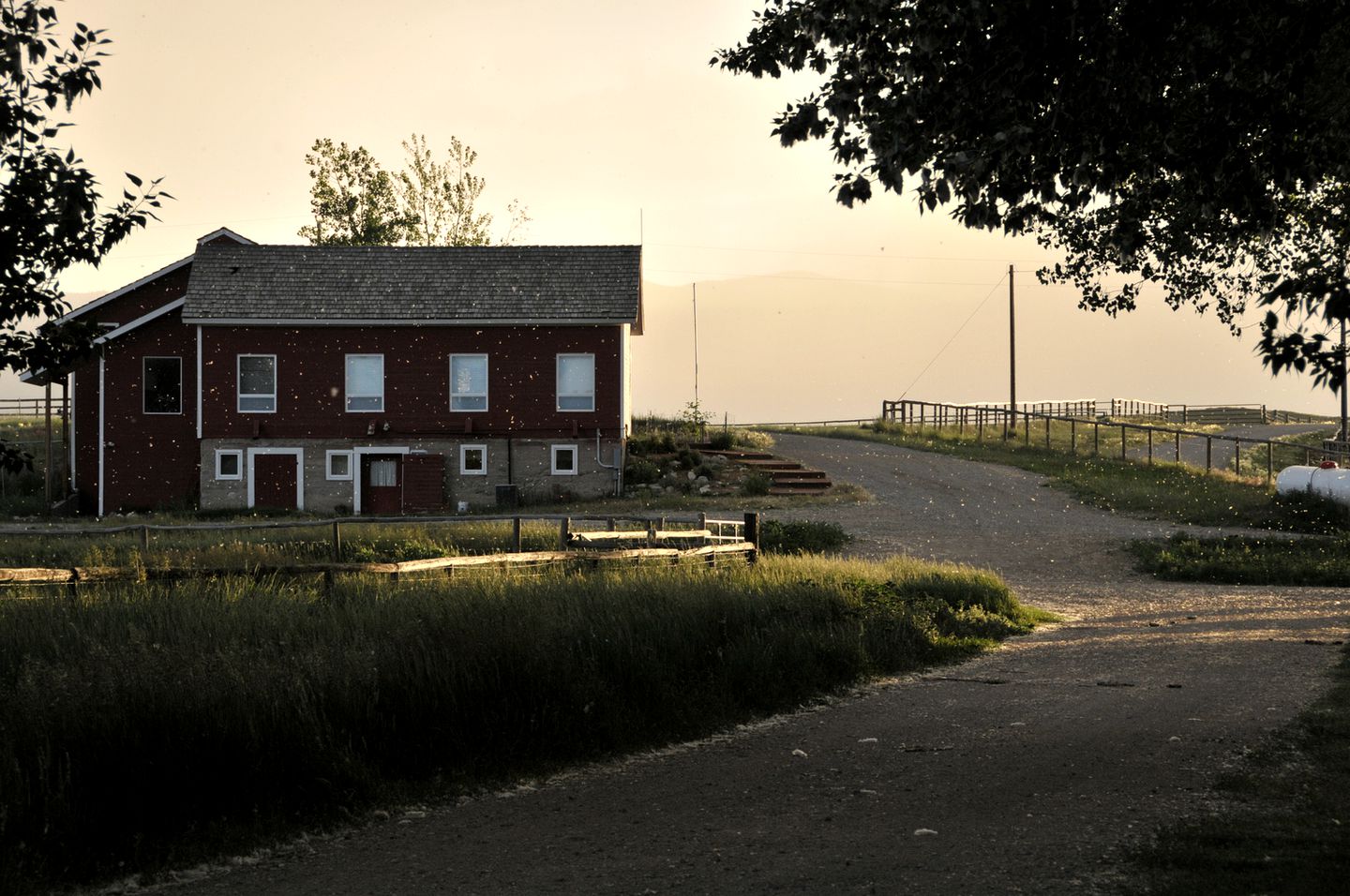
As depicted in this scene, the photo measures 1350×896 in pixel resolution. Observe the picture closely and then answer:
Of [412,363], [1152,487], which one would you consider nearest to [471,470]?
[412,363]

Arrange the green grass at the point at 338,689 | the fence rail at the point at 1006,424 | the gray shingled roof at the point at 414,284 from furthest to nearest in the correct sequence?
the fence rail at the point at 1006,424, the gray shingled roof at the point at 414,284, the green grass at the point at 338,689

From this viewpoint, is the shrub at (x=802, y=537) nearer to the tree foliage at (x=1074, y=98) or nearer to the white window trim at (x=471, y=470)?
the white window trim at (x=471, y=470)

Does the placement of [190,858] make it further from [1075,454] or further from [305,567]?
[1075,454]

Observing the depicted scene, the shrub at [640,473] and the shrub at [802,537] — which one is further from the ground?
the shrub at [640,473]

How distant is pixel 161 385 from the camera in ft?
129

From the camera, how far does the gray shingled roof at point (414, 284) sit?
125ft

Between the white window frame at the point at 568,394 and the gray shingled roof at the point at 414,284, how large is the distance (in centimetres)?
106

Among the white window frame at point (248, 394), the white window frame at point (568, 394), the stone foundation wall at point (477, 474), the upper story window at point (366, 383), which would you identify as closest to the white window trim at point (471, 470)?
the stone foundation wall at point (477, 474)

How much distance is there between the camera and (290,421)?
38344 mm

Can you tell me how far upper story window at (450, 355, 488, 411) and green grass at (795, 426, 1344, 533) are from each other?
58.1 feet

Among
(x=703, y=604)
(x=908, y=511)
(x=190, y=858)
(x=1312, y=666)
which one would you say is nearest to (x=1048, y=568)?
(x=908, y=511)

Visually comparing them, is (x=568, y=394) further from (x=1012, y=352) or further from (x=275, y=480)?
(x=1012, y=352)

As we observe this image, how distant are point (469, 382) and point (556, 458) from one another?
348 cm

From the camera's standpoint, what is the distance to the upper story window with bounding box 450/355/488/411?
38562mm
